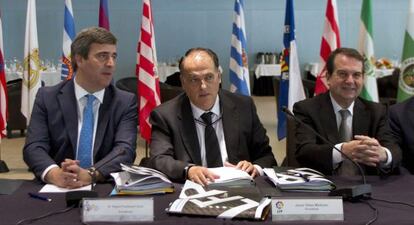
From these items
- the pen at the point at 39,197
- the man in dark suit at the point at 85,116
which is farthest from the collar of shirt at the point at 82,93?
the pen at the point at 39,197

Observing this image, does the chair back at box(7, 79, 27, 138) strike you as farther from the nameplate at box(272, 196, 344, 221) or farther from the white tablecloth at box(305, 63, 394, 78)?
the nameplate at box(272, 196, 344, 221)

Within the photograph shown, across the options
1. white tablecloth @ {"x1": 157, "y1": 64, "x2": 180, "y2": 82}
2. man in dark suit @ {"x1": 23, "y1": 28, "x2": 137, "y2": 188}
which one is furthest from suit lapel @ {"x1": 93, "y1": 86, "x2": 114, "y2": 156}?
white tablecloth @ {"x1": 157, "y1": 64, "x2": 180, "y2": 82}

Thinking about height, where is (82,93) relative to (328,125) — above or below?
above

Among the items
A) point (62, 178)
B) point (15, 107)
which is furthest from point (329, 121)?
point (15, 107)

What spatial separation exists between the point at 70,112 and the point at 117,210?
103cm

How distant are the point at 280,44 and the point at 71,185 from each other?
10.1m

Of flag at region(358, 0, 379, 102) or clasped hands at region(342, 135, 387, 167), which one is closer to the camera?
clasped hands at region(342, 135, 387, 167)

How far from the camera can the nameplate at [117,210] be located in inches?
67.2

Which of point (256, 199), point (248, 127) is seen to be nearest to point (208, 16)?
point (248, 127)

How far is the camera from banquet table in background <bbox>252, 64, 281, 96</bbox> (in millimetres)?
11095

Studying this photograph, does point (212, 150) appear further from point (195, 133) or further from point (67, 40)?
point (67, 40)

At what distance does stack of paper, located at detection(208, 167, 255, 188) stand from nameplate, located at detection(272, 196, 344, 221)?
1.39 ft

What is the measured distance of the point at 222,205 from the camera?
1.80 m

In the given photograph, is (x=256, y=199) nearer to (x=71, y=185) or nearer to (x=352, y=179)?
(x=352, y=179)
